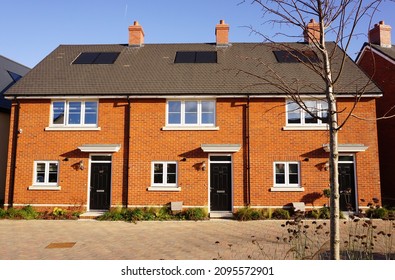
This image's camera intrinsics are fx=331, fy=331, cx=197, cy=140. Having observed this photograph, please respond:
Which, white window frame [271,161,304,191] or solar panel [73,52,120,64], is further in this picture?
solar panel [73,52,120,64]

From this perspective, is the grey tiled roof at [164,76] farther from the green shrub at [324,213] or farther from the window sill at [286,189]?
the green shrub at [324,213]

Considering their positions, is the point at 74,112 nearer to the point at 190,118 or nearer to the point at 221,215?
the point at 190,118

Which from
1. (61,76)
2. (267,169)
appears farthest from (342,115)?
(61,76)

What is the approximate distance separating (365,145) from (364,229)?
4.87m

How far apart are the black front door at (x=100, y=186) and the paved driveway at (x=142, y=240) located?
1.34m

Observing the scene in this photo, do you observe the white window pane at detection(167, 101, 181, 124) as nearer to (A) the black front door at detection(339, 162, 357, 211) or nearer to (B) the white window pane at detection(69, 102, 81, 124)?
(B) the white window pane at detection(69, 102, 81, 124)

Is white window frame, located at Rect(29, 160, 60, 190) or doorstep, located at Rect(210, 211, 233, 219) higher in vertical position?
white window frame, located at Rect(29, 160, 60, 190)

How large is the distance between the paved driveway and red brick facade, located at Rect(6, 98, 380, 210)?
1.55 meters

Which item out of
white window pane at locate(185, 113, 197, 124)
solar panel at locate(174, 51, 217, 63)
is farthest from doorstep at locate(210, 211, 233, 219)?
solar panel at locate(174, 51, 217, 63)

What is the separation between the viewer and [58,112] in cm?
1512

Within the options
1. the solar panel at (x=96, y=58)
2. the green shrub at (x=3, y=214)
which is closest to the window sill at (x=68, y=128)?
the green shrub at (x=3, y=214)

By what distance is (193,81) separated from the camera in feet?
50.6

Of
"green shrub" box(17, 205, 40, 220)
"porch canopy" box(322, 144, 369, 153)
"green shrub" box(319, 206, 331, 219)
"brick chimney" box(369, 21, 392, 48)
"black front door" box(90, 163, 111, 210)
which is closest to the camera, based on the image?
"green shrub" box(319, 206, 331, 219)

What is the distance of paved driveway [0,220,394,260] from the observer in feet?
26.6
